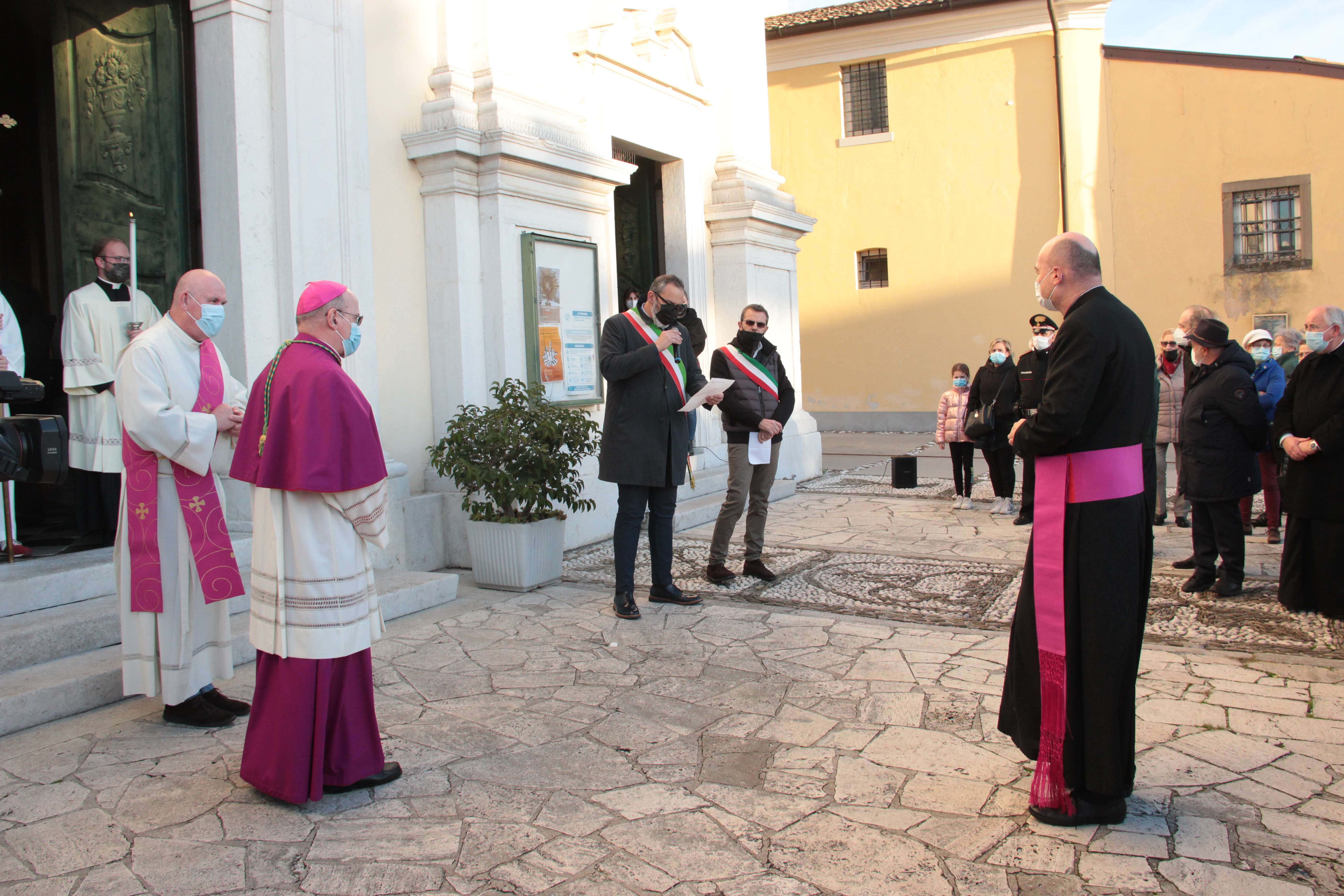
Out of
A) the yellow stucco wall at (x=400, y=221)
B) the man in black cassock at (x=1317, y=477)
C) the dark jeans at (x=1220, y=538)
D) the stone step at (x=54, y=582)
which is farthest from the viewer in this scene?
the yellow stucco wall at (x=400, y=221)

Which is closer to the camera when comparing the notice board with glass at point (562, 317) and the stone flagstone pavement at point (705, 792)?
the stone flagstone pavement at point (705, 792)

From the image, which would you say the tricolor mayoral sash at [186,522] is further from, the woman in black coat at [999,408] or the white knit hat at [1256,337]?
the white knit hat at [1256,337]

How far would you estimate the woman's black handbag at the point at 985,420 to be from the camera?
28.7ft

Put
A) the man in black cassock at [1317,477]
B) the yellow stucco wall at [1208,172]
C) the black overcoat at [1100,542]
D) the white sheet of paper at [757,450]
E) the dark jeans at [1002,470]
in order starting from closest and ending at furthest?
1. the black overcoat at [1100,542]
2. the man in black cassock at [1317,477]
3. the white sheet of paper at [757,450]
4. the dark jeans at [1002,470]
5. the yellow stucco wall at [1208,172]

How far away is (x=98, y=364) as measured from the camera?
532 cm

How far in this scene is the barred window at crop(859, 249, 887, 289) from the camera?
19.5 m

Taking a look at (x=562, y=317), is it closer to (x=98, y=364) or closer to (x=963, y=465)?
(x=98, y=364)

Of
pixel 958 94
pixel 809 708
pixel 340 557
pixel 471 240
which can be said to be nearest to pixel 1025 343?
pixel 958 94

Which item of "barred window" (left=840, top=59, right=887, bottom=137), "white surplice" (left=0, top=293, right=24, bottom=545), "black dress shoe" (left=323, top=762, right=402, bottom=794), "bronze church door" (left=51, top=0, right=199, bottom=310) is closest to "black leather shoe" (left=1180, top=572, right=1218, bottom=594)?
"black dress shoe" (left=323, top=762, right=402, bottom=794)

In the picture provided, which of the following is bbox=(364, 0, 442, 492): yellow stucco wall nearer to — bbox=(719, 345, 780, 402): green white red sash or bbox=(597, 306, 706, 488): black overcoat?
bbox=(597, 306, 706, 488): black overcoat

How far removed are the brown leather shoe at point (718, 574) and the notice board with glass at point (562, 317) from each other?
201 cm


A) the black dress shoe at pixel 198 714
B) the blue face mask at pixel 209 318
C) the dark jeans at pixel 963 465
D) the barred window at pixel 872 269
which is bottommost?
the black dress shoe at pixel 198 714

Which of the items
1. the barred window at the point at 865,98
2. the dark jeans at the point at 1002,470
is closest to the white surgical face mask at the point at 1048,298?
the dark jeans at the point at 1002,470

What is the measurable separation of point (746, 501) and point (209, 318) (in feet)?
11.6
